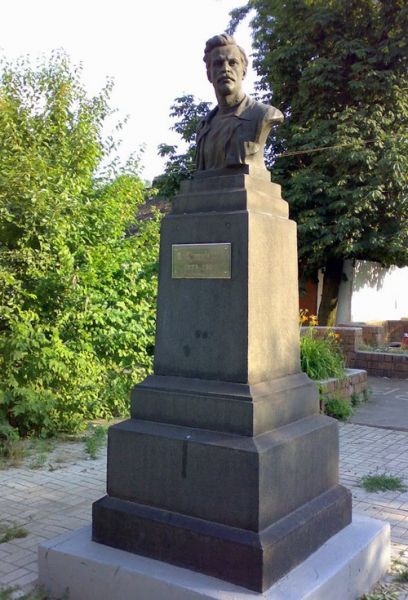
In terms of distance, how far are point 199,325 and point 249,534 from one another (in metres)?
1.19

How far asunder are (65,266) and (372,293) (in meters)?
15.0

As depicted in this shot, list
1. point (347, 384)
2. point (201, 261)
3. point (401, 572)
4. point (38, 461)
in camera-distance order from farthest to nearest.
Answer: point (347, 384) < point (38, 461) < point (401, 572) < point (201, 261)

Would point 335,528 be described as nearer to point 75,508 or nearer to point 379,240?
point 75,508

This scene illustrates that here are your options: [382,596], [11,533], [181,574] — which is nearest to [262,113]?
[181,574]

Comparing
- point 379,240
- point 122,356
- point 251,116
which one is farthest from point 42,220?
point 379,240

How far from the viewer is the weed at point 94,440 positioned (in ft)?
22.2

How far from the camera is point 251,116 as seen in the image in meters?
3.88

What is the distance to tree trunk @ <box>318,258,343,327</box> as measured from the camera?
18281 mm

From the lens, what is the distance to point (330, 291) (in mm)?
18516

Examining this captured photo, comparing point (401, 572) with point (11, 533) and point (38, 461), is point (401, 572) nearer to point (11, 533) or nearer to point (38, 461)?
point (11, 533)

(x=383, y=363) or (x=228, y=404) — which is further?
(x=383, y=363)

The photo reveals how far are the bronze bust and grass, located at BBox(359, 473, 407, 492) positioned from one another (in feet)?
10.7

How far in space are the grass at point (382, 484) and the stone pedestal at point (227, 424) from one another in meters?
1.73

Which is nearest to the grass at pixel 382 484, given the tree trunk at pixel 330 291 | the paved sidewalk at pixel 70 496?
the paved sidewalk at pixel 70 496
